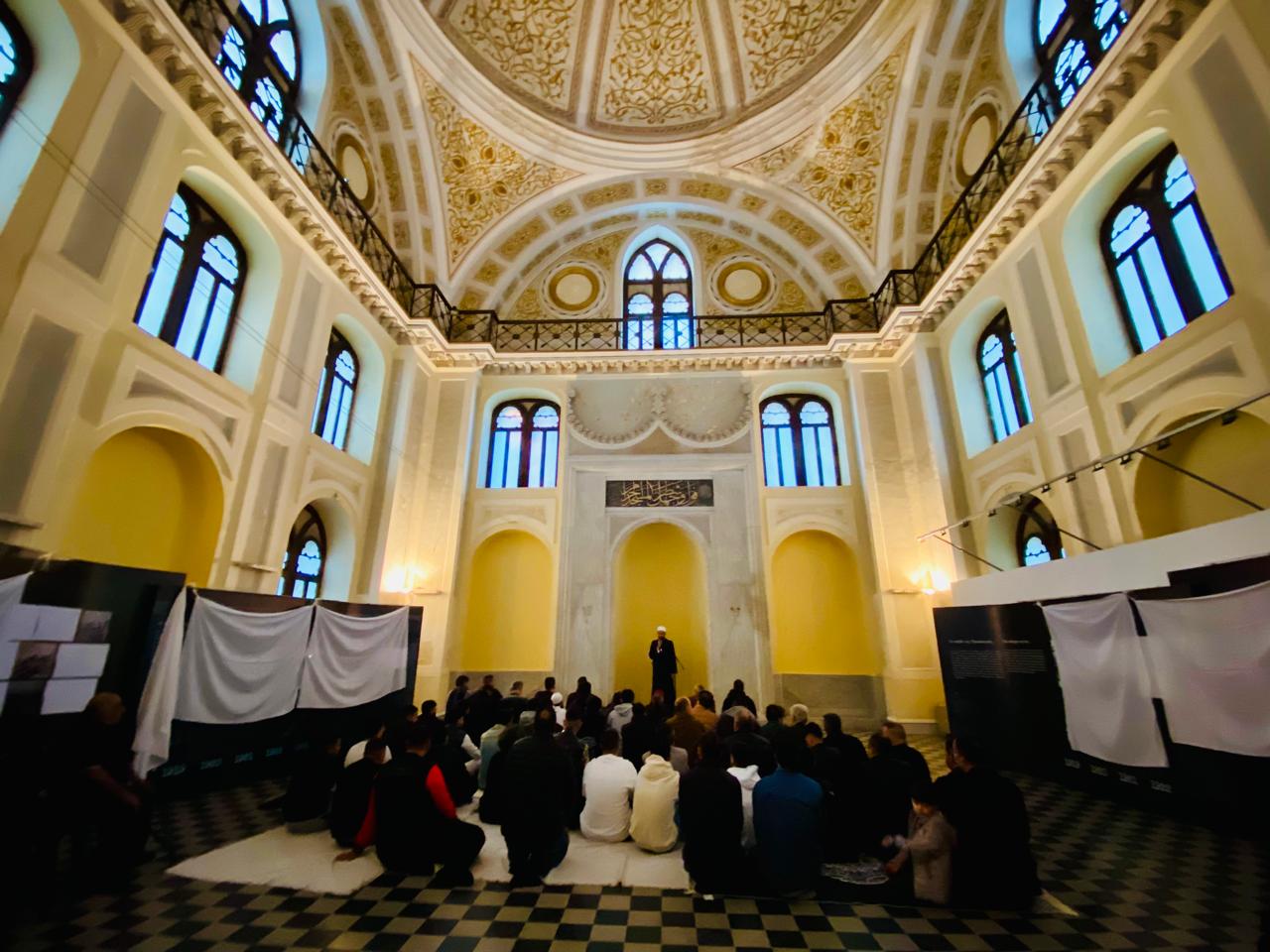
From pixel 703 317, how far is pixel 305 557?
8397mm

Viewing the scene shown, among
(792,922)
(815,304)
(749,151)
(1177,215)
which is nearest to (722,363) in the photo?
(815,304)

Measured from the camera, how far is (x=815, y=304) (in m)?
11.7

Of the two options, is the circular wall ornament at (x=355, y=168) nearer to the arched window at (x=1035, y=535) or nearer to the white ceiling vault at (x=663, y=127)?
the white ceiling vault at (x=663, y=127)

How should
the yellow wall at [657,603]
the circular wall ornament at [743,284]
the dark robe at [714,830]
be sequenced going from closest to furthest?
the dark robe at [714,830] → the yellow wall at [657,603] → the circular wall ornament at [743,284]

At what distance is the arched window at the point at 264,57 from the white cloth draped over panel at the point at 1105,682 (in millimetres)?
9957

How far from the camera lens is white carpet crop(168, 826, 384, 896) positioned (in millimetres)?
3416

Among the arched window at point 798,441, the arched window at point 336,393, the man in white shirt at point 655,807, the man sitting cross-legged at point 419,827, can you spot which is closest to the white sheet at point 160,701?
the man sitting cross-legged at point 419,827

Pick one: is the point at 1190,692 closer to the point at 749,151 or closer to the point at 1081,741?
the point at 1081,741

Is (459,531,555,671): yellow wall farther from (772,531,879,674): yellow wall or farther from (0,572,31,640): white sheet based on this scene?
(0,572,31,640): white sheet

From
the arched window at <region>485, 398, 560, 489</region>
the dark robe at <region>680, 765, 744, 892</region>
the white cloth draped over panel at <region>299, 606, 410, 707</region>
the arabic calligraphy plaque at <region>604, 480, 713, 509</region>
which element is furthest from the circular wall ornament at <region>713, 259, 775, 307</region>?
the dark robe at <region>680, 765, 744, 892</region>

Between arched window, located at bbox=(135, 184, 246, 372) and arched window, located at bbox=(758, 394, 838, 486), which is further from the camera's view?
arched window, located at bbox=(758, 394, 838, 486)

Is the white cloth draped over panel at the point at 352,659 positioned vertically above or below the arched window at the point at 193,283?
below

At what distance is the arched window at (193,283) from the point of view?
18.7 feet

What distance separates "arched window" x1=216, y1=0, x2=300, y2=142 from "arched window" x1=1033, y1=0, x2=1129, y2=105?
9499 millimetres
